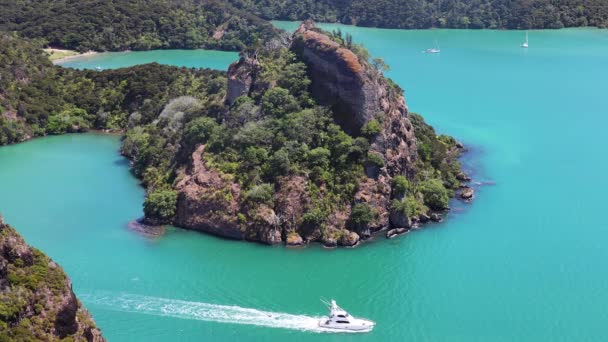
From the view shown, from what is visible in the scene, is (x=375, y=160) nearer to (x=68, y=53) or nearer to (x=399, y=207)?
(x=399, y=207)

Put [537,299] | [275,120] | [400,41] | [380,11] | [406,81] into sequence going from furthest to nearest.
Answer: [380,11] → [400,41] → [406,81] → [275,120] → [537,299]

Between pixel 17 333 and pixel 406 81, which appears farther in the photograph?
pixel 406 81

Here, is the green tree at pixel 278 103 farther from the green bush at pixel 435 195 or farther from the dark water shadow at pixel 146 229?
the dark water shadow at pixel 146 229

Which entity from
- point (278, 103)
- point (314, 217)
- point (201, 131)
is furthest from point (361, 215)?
point (201, 131)

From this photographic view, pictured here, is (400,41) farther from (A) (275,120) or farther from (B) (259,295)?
(B) (259,295)

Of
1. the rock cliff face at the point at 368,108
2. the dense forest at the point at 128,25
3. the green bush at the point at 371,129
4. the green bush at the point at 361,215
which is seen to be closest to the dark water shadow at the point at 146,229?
the green bush at the point at 361,215

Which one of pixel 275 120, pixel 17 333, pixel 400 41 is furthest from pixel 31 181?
pixel 400 41

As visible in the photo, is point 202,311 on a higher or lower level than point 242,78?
lower
